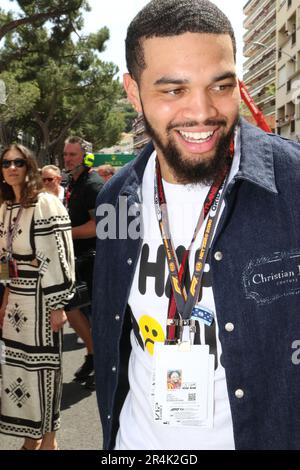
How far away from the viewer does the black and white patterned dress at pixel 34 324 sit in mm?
3348

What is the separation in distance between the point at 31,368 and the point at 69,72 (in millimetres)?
34794

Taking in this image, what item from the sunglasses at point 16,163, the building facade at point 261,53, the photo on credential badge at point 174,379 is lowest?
the photo on credential badge at point 174,379

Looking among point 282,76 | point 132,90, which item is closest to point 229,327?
point 132,90

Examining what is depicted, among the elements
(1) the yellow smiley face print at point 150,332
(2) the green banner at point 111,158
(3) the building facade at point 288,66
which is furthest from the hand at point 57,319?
(3) the building facade at point 288,66

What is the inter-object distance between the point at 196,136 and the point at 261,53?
7383cm

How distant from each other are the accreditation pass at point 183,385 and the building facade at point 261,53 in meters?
57.0

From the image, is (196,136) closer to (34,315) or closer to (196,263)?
(196,263)

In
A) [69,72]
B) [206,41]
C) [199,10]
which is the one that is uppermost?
[69,72]

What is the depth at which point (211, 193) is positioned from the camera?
162cm

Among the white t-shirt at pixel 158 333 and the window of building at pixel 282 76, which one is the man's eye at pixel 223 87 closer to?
the white t-shirt at pixel 158 333
